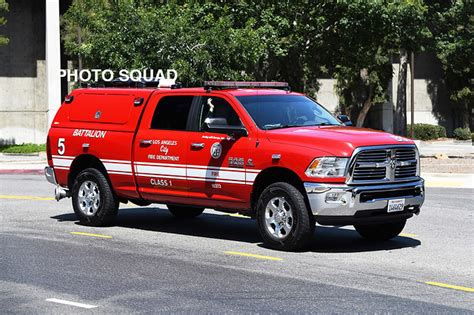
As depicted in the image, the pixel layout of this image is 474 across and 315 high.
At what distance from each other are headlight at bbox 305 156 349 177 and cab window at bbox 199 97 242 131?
1611 millimetres

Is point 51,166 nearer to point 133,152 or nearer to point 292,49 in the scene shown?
point 133,152

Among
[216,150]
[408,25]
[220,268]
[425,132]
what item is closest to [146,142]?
[216,150]

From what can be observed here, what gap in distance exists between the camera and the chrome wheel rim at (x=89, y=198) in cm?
1495

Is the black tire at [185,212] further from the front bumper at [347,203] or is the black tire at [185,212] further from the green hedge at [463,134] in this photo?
the green hedge at [463,134]

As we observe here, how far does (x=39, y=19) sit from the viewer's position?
55.0 m

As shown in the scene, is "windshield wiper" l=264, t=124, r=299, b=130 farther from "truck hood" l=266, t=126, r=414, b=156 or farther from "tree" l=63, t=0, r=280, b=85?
"tree" l=63, t=0, r=280, b=85

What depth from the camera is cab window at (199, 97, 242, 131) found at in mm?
13375

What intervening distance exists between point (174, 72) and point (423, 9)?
8625mm

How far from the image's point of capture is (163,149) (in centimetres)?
1396

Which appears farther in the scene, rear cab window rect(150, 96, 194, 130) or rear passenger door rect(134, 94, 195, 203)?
rear cab window rect(150, 96, 194, 130)

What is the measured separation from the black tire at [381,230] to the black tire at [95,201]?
3812 mm

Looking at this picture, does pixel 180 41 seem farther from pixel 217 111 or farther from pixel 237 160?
pixel 237 160

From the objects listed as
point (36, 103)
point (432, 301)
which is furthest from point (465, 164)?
point (36, 103)

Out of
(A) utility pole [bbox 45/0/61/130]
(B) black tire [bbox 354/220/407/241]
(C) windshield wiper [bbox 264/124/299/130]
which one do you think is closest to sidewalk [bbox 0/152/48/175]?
(A) utility pole [bbox 45/0/61/130]
